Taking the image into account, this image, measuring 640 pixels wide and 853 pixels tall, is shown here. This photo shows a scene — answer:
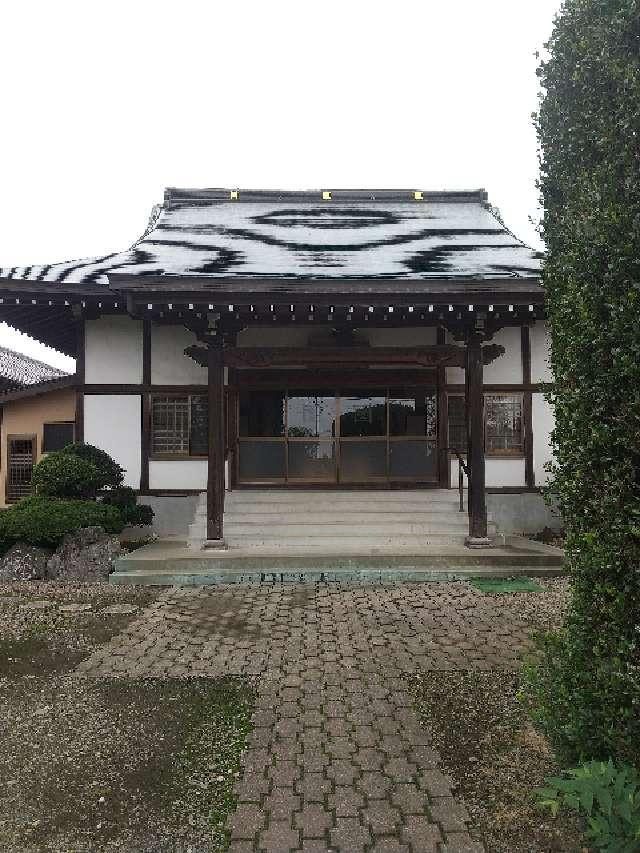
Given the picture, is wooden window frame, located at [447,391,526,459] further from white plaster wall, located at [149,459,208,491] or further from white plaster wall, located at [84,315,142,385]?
white plaster wall, located at [84,315,142,385]

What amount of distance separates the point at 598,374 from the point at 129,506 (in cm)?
801

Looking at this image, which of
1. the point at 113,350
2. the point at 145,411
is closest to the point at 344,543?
the point at 145,411

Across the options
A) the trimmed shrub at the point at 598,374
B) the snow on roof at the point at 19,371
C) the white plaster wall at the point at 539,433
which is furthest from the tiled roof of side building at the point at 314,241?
the snow on roof at the point at 19,371

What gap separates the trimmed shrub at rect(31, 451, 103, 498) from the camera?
8.04m

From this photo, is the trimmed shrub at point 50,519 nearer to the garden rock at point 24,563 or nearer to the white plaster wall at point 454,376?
the garden rock at point 24,563

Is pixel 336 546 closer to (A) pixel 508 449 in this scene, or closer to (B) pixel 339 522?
(B) pixel 339 522

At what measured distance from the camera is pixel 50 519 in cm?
731

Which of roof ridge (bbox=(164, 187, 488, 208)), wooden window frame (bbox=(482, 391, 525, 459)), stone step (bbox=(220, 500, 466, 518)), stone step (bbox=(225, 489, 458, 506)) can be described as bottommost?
stone step (bbox=(220, 500, 466, 518))

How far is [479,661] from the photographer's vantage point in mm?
4141

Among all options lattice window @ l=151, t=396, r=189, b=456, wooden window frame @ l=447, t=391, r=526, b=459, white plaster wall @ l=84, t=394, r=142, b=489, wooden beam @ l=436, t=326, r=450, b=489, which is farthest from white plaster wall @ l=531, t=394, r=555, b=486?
white plaster wall @ l=84, t=394, r=142, b=489

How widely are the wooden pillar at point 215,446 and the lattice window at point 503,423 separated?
16.9 ft

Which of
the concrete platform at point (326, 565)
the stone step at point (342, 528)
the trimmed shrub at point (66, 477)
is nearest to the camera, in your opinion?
the concrete platform at point (326, 565)

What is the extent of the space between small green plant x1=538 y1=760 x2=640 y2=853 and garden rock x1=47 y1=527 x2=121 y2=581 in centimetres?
644

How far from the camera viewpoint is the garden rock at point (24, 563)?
22.8 feet
